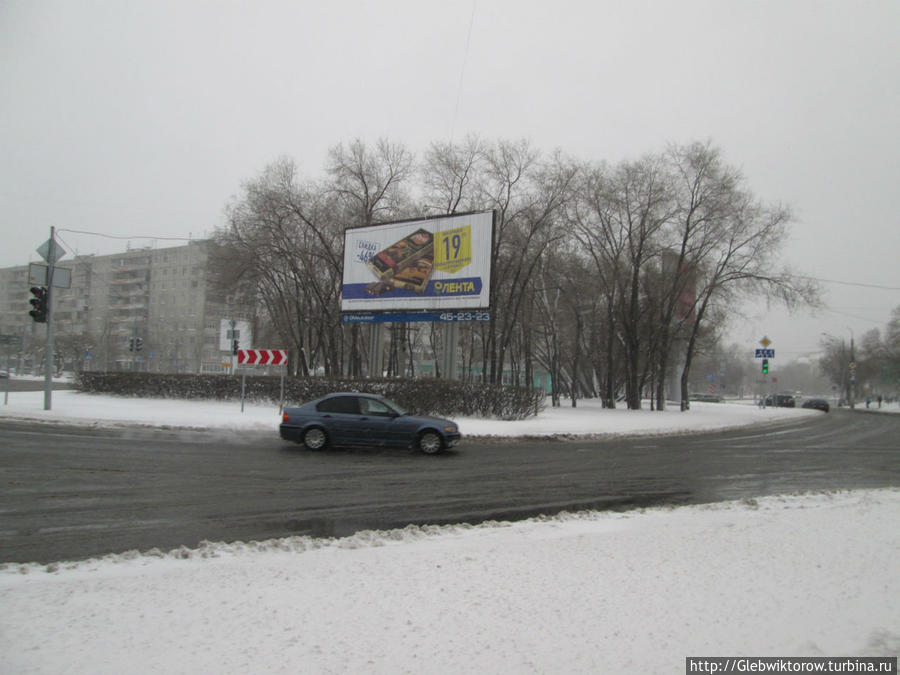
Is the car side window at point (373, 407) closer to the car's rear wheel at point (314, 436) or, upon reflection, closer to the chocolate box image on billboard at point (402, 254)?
the car's rear wheel at point (314, 436)

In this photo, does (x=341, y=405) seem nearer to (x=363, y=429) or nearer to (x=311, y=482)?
(x=363, y=429)

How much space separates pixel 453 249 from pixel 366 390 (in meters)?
7.10

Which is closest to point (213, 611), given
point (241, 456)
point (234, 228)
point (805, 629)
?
point (805, 629)

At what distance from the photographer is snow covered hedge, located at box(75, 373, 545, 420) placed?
74.8 ft

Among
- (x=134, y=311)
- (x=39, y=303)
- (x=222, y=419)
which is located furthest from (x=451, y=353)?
(x=134, y=311)

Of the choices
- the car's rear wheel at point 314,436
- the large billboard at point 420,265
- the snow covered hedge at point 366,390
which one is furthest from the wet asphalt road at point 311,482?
the large billboard at point 420,265

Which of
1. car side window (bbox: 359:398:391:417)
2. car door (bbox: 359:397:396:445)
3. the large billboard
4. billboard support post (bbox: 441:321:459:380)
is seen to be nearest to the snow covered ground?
car door (bbox: 359:397:396:445)

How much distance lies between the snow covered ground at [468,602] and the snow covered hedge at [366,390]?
16.1 meters

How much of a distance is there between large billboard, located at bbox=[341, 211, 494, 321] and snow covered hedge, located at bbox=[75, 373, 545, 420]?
3814mm

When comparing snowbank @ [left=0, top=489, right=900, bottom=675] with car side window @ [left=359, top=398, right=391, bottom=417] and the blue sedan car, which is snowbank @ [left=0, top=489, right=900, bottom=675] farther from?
car side window @ [left=359, top=398, right=391, bottom=417]

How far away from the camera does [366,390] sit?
77.4ft

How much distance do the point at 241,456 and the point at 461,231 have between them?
48.6 ft

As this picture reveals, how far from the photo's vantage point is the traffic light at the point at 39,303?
20.5 m

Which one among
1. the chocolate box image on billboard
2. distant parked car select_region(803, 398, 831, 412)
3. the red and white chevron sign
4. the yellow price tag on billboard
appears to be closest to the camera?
the red and white chevron sign
